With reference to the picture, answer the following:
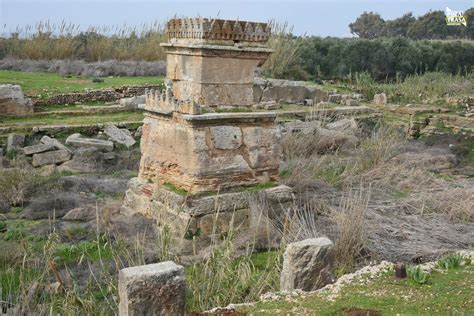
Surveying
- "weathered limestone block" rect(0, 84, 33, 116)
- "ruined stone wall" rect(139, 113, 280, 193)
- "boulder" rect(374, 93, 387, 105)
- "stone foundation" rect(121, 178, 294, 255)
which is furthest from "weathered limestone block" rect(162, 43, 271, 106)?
"boulder" rect(374, 93, 387, 105)

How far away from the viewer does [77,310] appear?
176 inches

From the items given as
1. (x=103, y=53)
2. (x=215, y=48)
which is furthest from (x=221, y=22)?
(x=103, y=53)

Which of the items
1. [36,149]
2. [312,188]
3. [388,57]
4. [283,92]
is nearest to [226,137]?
[312,188]

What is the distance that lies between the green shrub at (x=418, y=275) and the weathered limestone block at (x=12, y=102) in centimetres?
1070

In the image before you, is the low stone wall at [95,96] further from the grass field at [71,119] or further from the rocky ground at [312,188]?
the rocky ground at [312,188]

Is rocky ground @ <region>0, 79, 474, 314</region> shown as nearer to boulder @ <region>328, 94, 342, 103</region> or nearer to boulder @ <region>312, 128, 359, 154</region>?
boulder @ <region>312, 128, 359, 154</region>

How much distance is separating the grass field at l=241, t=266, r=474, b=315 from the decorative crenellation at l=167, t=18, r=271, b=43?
3711 millimetres

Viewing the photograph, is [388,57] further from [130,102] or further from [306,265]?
[306,265]

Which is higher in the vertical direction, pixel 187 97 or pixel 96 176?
pixel 187 97

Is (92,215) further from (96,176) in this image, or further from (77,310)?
(77,310)

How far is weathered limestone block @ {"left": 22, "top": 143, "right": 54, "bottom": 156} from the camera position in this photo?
1069cm

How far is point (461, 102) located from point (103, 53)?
42.8 feet

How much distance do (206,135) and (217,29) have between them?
132 centimetres

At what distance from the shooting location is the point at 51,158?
1056cm
